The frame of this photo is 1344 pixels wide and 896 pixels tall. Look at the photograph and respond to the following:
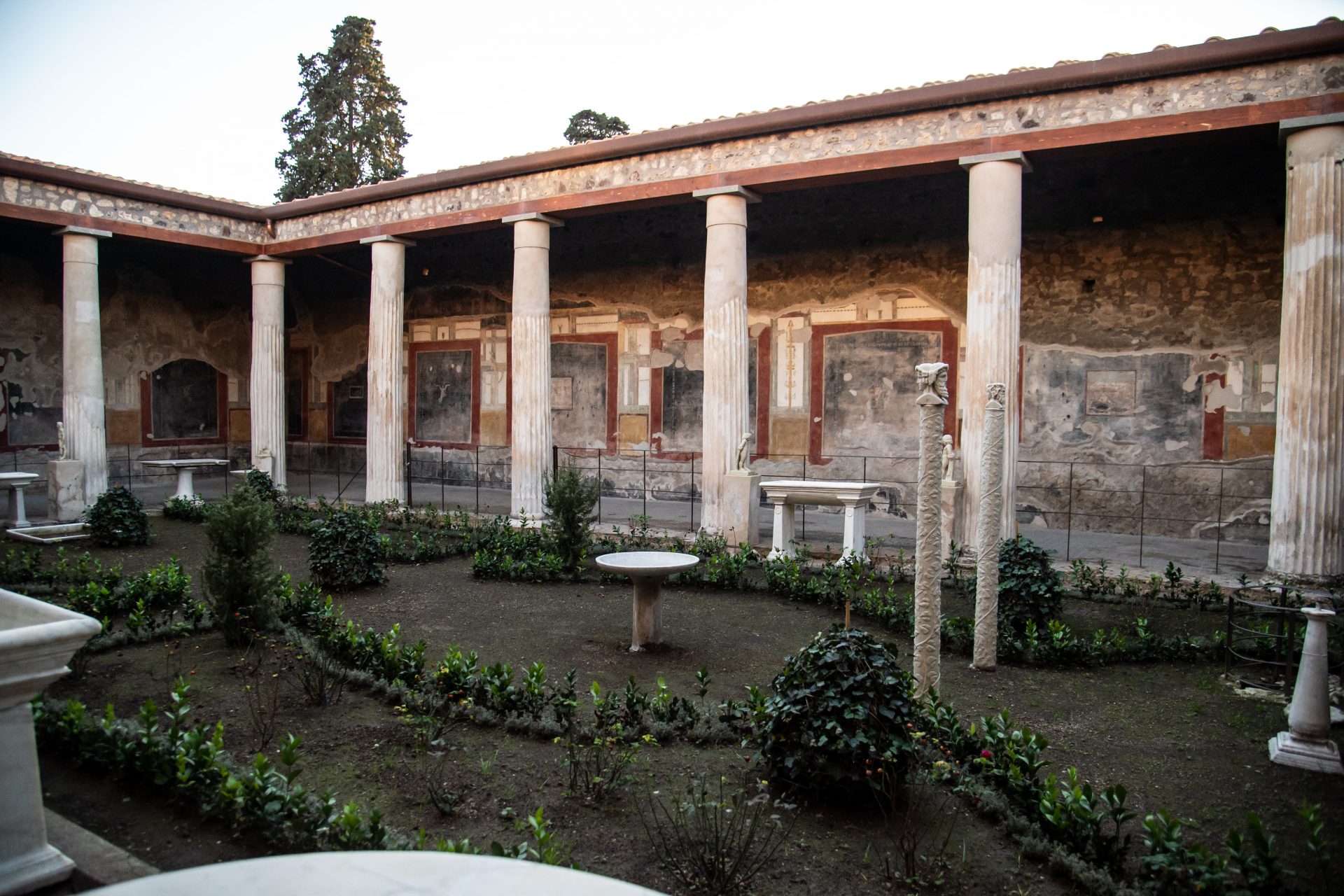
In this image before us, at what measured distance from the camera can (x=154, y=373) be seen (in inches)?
656

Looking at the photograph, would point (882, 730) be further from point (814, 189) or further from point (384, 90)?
point (384, 90)

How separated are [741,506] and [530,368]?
3.60m

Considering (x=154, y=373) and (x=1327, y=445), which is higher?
(x=154, y=373)

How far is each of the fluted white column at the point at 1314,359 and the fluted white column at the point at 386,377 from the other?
10.6 metres

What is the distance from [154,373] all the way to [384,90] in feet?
36.8

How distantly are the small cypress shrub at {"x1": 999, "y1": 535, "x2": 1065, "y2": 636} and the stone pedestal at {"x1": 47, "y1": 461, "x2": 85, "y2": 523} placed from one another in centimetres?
1168

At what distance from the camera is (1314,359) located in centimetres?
711

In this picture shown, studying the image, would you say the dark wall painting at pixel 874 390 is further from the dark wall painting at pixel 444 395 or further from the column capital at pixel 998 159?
the dark wall painting at pixel 444 395

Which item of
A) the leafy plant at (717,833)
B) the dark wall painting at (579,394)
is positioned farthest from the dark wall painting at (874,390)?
the leafy plant at (717,833)

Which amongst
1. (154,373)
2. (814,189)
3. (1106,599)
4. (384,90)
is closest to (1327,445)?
(1106,599)

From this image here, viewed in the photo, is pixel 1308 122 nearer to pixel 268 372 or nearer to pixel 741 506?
pixel 741 506

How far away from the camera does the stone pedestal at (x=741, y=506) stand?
9.58 metres

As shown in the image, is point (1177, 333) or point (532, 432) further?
point (532, 432)

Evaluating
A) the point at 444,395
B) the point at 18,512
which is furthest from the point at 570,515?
the point at 444,395
